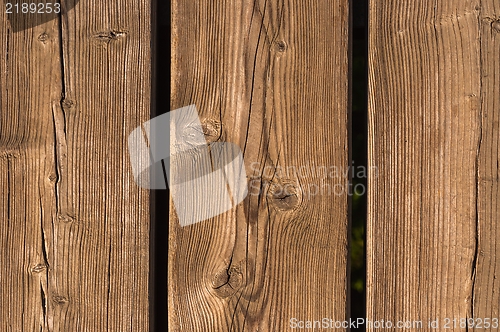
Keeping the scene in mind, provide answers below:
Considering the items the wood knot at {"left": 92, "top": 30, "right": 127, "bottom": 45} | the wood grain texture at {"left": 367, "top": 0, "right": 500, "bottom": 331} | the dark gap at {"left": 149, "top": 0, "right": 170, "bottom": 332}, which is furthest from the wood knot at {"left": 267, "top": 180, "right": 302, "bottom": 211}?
the wood knot at {"left": 92, "top": 30, "right": 127, "bottom": 45}

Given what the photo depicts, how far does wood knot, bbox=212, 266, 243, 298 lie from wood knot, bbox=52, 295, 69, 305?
512 millimetres

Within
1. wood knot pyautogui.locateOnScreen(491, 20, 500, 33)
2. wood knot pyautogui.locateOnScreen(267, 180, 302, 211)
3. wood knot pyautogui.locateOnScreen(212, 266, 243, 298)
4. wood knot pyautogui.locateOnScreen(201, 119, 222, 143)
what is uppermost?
wood knot pyautogui.locateOnScreen(491, 20, 500, 33)

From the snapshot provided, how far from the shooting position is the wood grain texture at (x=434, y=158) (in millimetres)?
1560

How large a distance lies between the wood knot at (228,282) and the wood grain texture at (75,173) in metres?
0.24

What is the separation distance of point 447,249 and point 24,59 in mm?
1558

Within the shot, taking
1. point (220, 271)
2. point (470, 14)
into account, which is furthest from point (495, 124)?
point (220, 271)

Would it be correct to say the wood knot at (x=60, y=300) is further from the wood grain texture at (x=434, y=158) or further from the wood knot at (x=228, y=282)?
the wood grain texture at (x=434, y=158)

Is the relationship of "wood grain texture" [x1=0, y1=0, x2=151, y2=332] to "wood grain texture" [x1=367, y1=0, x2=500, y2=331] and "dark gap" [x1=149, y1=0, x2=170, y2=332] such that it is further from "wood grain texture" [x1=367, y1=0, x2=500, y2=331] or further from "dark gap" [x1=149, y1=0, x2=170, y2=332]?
"wood grain texture" [x1=367, y1=0, x2=500, y2=331]

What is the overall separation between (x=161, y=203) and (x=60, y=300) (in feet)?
1.54

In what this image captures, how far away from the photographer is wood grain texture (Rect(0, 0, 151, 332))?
163 cm

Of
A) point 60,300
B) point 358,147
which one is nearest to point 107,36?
point 60,300

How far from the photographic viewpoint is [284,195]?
1.59 m

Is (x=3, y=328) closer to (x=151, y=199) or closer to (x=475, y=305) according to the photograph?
(x=151, y=199)

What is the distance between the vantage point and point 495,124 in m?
1.56
